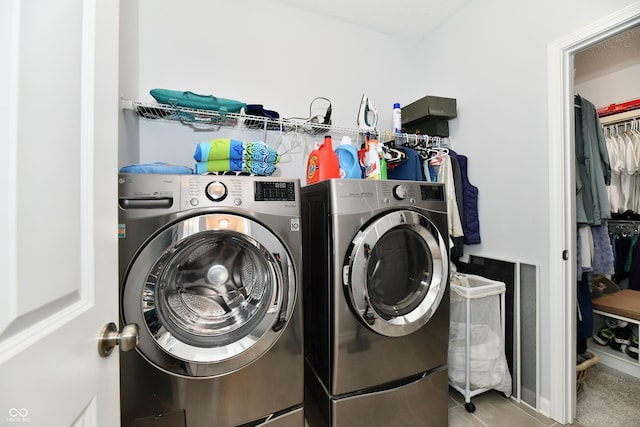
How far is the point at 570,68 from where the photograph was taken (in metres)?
1.48

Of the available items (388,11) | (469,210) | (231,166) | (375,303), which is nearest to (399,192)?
(375,303)

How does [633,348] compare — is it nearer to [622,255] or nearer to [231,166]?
[622,255]

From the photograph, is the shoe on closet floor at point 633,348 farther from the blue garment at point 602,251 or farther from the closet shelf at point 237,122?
the closet shelf at point 237,122

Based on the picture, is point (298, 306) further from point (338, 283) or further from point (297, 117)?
point (297, 117)

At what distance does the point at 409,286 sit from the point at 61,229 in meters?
1.30

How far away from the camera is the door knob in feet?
1.79

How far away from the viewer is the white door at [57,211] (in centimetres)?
34

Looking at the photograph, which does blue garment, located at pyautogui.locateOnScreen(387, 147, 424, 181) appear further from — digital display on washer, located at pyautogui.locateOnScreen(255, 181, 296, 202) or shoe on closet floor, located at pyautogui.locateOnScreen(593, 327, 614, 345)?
shoe on closet floor, located at pyautogui.locateOnScreen(593, 327, 614, 345)

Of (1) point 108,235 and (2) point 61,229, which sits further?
(1) point 108,235

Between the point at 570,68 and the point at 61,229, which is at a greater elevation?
the point at 570,68

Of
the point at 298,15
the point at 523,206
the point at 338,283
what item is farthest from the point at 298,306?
the point at 298,15

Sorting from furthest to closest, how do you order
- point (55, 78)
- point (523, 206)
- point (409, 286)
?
point (523, 206), point (409, 286), point (55, 78)

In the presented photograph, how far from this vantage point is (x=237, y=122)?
5.75 feet

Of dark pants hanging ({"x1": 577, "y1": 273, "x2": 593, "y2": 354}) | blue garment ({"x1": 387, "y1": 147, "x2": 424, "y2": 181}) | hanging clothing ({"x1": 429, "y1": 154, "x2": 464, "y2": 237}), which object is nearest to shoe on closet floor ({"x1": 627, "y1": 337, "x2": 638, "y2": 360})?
dark pants hanging ({"x1": 577, "y1": 273, "x2": 593, "y2": 354})
